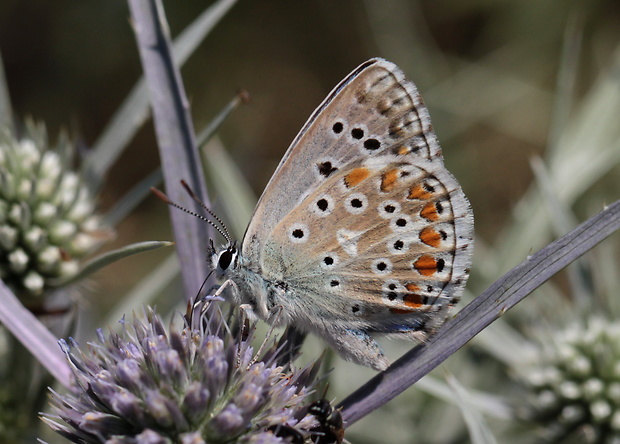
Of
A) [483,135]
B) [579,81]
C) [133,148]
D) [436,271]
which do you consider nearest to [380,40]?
[483,135]

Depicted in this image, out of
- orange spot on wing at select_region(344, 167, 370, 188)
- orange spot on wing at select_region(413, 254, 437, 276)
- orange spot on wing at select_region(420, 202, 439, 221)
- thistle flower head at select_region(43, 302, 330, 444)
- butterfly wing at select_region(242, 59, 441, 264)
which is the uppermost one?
butterfly wing at select_region(242, 59, 441, 264)

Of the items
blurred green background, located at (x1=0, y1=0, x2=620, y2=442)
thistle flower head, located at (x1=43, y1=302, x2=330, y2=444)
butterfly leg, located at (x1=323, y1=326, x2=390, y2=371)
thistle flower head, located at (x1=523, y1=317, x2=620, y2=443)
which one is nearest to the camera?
thistle flower head, located at (x1=43, y1=302, x2=330, y2=444)

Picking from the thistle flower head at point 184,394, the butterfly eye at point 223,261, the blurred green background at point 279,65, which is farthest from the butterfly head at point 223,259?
the blurred green background at point 279,65

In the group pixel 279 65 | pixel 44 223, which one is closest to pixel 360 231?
pixel 44 223

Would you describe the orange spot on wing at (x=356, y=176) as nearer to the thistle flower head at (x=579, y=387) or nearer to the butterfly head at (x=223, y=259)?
the butterfly head at (x=223, y=259)

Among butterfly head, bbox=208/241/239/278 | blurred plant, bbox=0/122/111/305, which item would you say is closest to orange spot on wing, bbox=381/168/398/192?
butterfly head, bbox=208/241/239/278

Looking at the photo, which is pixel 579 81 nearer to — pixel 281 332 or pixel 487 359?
pixel 487 359

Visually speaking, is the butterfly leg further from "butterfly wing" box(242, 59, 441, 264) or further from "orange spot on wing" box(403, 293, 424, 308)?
"butterfly wing" box(242, 59, 441, 264)
